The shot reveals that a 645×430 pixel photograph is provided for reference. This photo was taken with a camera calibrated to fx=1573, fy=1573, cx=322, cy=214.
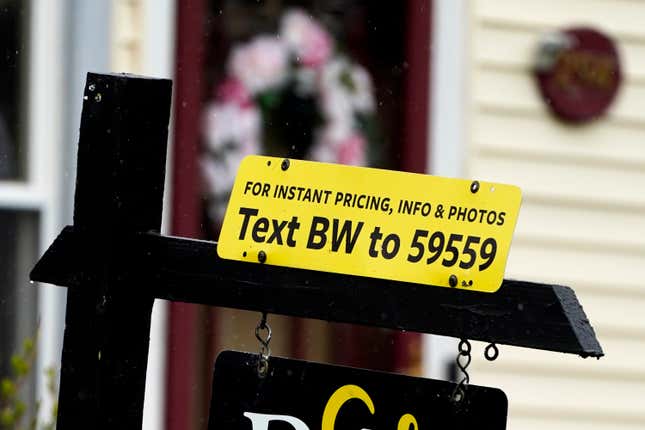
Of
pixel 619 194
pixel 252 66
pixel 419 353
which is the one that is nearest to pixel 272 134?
pixel 252 66

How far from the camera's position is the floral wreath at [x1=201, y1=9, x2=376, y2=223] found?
5387 millimetres

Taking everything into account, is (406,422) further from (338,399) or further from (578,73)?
(578,73)

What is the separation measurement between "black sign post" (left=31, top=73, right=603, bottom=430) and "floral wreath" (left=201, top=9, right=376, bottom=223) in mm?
2964

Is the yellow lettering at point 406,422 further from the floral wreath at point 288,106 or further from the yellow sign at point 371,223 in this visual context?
→ the floral wreath at point 288,106

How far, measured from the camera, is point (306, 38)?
5.57m

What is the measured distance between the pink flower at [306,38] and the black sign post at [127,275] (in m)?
3.16

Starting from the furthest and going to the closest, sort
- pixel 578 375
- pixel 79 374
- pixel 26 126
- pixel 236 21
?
pixel 578 375, pixel 236 21, pixel 26 126, pixel 79 374

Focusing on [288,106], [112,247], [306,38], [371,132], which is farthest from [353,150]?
[112,247]

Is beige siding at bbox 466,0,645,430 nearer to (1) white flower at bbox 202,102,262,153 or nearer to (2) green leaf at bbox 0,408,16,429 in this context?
(1) white flower at bbox 202,102,262,153

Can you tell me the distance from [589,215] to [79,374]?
3821 mm

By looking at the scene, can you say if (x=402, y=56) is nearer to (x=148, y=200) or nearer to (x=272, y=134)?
(x=272, y=134)

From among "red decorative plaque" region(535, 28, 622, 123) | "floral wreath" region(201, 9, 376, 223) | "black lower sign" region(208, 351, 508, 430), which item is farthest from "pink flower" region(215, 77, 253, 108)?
"black lower sign" region(208, 351, 508, 430)

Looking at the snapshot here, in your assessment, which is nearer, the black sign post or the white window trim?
the black sign post

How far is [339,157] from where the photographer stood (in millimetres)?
5625
